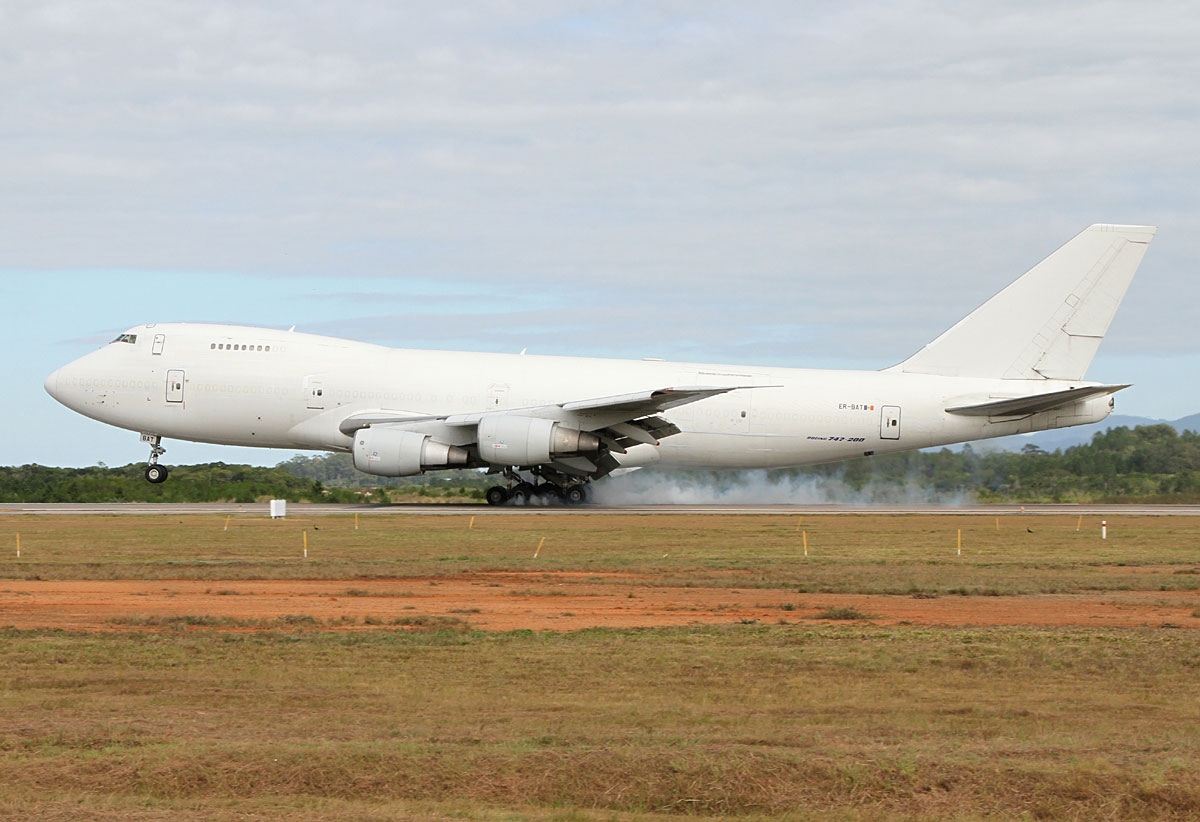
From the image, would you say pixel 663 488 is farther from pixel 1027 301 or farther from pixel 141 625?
pixel 141 625

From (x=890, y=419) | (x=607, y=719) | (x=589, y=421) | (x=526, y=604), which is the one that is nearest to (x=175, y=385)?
(x=589, y=421)

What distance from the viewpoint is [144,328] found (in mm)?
41000

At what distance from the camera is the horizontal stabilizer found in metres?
38.0

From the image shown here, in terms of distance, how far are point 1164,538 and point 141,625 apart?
23.4 m

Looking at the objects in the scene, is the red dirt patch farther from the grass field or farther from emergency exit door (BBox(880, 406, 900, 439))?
emergency exit door (BBox(880, 406, 900, 439))

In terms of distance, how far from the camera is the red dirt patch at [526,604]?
16656 mm

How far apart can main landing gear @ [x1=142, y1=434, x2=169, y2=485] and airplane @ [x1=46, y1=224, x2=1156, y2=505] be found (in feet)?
1.43

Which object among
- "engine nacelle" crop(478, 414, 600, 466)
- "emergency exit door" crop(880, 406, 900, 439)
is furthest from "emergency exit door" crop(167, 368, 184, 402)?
"emergency exit door" crop(880, 406, 900, 439)

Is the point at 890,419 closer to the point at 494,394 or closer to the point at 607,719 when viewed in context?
the point at 494,394

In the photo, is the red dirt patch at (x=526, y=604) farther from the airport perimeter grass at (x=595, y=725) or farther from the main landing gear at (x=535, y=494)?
the main landing gear at (x=535, y=494)

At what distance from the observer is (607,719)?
1052 centimetres

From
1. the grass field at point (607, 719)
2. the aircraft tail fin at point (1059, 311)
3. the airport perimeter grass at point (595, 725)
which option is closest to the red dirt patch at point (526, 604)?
the grass field at point (607, 719)

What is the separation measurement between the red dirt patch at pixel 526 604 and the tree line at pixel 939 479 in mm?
21446

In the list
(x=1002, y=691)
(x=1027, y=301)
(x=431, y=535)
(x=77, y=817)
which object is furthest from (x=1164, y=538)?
(x=77, y=817)
